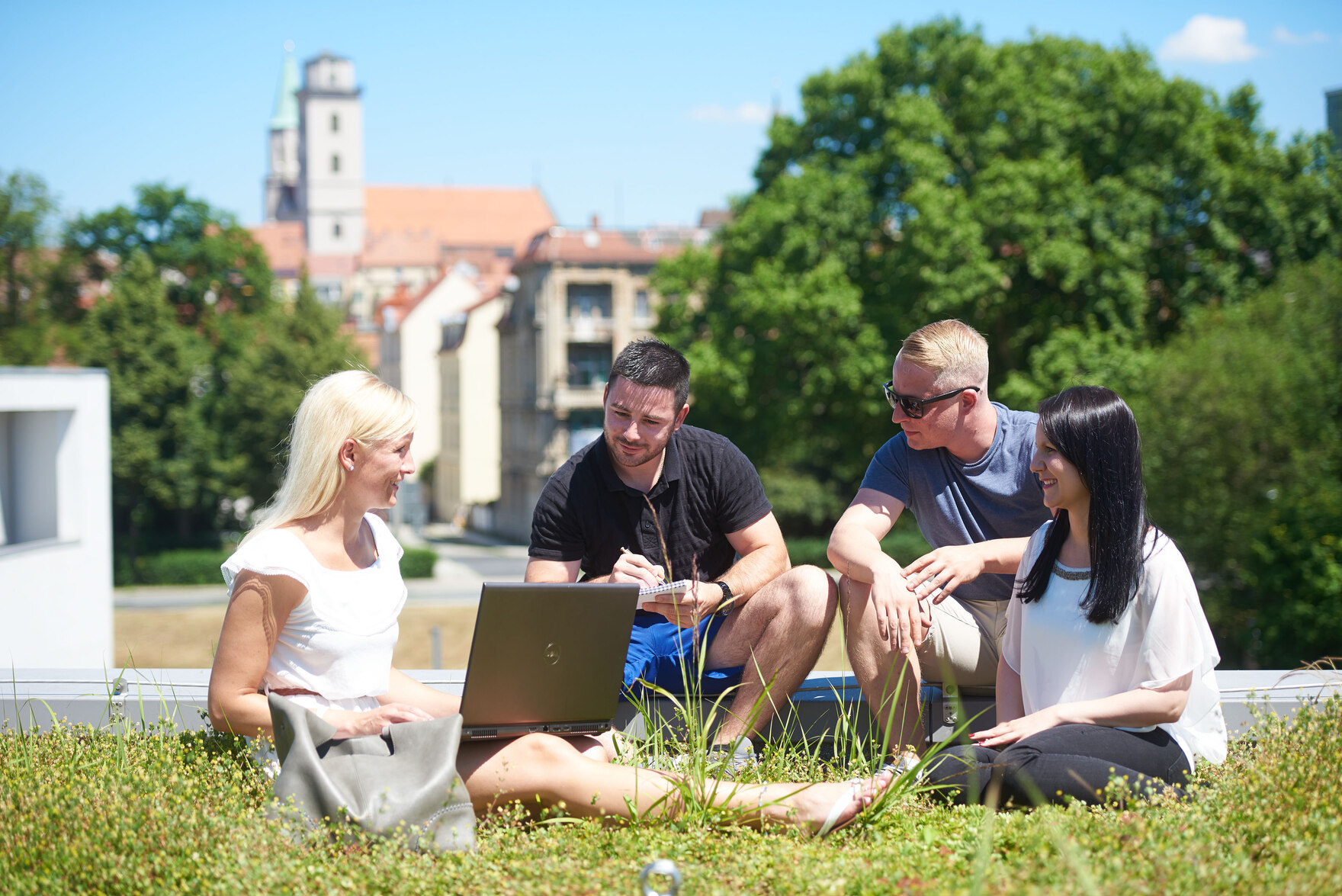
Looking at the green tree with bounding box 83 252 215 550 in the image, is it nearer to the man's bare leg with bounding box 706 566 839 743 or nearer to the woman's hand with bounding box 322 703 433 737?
the man's bare leg with bounding box 706 566 839 743

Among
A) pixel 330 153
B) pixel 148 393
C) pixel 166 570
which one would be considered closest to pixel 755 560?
pixel 148 393

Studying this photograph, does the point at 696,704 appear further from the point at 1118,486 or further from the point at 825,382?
the point at 825,382

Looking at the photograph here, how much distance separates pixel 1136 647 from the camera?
3303mm

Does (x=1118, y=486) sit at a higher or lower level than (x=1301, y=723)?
higher

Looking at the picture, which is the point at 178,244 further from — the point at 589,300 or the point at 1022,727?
the point at 1022,727

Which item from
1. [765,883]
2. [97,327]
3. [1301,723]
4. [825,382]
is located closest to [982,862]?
[765,883]

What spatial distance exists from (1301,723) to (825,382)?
20573 mm

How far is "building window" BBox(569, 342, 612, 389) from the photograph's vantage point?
151 ft

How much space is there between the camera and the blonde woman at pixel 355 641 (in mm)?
3135

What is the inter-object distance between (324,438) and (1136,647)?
2.42 m

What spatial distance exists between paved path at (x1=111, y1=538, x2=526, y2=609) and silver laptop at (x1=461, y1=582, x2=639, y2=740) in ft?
89.6

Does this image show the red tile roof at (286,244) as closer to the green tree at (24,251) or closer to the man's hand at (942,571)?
the green tree at (24,251)

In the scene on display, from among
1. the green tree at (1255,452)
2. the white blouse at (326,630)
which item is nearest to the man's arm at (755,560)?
the white blouse at (326,630)

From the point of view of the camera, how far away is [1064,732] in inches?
126
